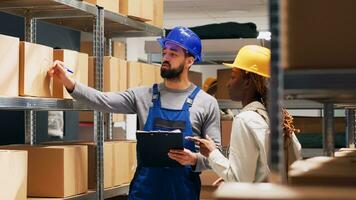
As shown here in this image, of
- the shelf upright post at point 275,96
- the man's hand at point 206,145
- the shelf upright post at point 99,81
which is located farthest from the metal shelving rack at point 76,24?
the shelf upright post at point 275,96

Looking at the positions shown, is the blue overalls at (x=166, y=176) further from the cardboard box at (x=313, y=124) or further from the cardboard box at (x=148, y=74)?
the cardboard box at (x=313, y=124)

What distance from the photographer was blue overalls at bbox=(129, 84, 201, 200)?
3344 millimetres

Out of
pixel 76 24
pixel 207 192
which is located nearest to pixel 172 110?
pixel 76 24

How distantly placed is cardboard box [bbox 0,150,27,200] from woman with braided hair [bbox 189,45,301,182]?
87cm

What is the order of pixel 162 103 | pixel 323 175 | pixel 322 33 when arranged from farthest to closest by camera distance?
1. pixel 162 103
2. pixel 323 175
3. pixel 322 33

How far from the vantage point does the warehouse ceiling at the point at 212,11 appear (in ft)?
27.5

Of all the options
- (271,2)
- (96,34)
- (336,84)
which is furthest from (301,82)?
(96,34)

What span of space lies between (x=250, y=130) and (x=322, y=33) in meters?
1.36

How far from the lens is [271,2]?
4.15 feet

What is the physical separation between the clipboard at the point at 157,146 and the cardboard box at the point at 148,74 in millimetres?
1084

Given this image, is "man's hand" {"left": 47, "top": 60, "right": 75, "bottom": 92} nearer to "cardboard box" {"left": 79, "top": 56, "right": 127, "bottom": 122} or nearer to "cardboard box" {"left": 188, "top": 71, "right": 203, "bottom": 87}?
"cardboard box" {"left": 79, "top": 56, "right": 127, "bottom": 122}

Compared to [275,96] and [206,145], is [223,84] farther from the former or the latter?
[275,96]

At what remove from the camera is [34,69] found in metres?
3.07

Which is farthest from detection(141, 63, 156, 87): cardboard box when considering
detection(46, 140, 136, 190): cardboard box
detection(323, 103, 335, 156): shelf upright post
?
detection(323, 103, 335, 156): shelf upright post
